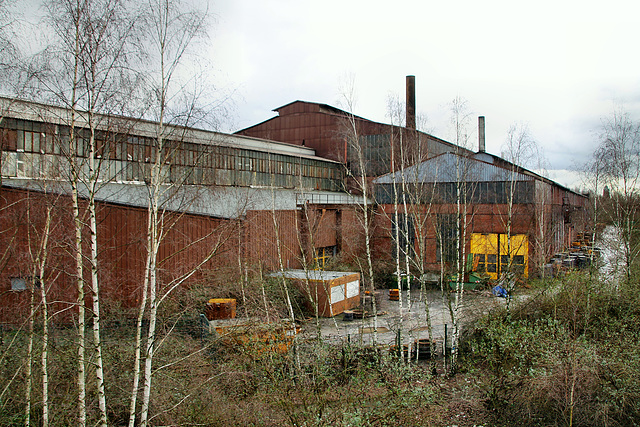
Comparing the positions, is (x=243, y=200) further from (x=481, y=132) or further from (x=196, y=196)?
(x=481, y=132)

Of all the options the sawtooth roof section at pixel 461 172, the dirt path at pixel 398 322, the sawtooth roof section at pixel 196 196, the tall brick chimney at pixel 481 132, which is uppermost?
the tall brick chimney at pixel 481 132

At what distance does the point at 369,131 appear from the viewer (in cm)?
3781

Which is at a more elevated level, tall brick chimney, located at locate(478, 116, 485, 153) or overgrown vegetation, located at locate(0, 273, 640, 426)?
tall brick chimney, located at locate(478, 116, 485, 153)

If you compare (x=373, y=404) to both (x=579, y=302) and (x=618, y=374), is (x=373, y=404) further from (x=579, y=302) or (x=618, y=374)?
(x=579, y=302)

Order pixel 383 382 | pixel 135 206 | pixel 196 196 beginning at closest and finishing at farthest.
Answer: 1. pixel 196 196
2. pixel 383 382
3. pixel 135 206

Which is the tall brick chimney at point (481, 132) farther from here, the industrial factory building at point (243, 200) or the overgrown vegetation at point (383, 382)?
the overgrown vegetation at point (383, 382)

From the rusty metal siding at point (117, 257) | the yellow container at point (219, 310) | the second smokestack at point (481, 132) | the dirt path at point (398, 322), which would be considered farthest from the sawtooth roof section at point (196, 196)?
the second smokestack at point (481, 132)

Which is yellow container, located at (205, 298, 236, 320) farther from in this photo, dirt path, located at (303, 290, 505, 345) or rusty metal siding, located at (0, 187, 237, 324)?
dirt path, located at (303, 290, 505, 345)

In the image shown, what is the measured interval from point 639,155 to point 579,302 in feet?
25.9

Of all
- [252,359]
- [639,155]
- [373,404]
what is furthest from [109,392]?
[639,155]

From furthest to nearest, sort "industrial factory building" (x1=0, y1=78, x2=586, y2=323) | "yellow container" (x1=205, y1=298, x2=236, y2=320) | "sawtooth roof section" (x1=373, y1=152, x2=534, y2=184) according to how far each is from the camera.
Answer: "sawtooth roof section" (x1=373, y1=152, x2=534, y2=184)
"yellow container" (x1=205, y1=298, x2=236, y2=320)
"industrial factory building" (x1=0, y1=78, x2=586, y2=323)

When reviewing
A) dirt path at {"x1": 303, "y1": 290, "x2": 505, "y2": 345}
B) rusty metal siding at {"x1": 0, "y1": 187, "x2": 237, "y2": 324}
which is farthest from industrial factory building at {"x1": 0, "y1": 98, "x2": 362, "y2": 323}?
dirt path at {"x1": 303, "y1": 290, "x2": 505, "y2": 345}

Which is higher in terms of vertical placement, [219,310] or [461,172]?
[461,172]

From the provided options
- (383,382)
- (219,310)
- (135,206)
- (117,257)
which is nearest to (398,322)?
(383,382)
